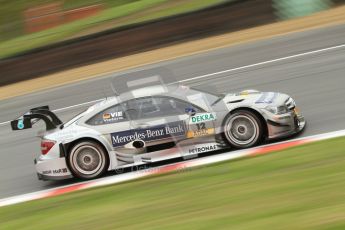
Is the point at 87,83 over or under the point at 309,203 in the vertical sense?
over

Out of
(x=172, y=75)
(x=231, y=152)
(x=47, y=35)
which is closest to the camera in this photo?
(x=231, y=152)

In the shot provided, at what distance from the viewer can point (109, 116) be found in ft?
32.6

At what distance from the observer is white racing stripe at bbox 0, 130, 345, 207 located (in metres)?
9.15

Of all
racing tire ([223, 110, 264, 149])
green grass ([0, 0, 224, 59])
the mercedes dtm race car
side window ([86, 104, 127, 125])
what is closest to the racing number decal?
the mercedes dtm race car

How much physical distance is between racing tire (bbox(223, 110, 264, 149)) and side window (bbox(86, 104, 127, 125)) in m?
1.66

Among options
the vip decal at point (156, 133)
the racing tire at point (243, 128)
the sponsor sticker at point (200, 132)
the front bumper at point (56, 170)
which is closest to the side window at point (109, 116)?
the vip decal at point (156, 133)

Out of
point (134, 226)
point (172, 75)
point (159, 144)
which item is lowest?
point (134, 226)

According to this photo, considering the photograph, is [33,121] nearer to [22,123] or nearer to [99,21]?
[22,123]

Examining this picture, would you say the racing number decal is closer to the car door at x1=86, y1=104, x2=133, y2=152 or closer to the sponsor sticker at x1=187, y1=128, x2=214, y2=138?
the sponsor sticker at x1=187, y1=128, x2=214, y2=138

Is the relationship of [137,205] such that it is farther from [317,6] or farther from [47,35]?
[47,35]

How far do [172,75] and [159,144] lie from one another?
262 inches

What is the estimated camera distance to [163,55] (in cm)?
1741

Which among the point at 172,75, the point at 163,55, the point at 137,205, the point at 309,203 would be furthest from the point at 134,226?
the point at 163,55

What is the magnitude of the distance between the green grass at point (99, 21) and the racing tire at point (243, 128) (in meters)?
9.01
